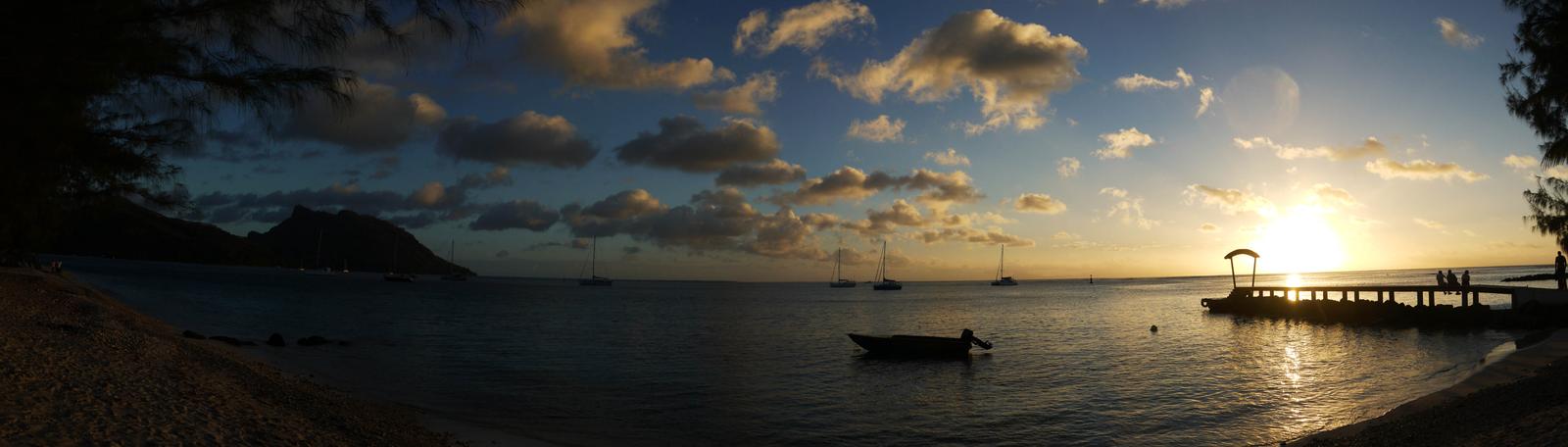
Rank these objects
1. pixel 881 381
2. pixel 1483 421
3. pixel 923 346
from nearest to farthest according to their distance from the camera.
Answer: pixel 1483 421, pixel 881 381, pixel 923 346

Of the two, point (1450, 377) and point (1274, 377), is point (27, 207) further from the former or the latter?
point (1450, 377)

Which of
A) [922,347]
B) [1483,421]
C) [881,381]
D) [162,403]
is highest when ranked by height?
[1483,421]

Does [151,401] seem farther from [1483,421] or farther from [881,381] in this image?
[881,381]

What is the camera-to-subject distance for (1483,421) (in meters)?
11.4

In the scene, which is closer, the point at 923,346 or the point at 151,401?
the point at 151,401

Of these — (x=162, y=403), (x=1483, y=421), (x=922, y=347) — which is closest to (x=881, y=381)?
(x=922, y=347)

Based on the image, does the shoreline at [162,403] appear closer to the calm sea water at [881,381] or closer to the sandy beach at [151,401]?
the sandy beach at [151,401]

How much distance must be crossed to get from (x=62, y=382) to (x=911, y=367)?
26716 mm

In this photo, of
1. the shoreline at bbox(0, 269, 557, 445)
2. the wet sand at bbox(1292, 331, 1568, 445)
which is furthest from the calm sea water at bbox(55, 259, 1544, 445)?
the shoreline at bbox(0, 269, 557, 445)

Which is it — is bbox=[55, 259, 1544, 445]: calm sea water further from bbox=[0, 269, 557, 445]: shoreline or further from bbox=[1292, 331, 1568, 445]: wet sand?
bbox=[0, 269, 557, 445]: shoreline

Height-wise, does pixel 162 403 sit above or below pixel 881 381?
above

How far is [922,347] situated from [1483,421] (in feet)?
78.9

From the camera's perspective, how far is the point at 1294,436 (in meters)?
16.9

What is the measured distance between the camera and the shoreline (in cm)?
892
